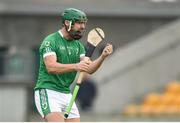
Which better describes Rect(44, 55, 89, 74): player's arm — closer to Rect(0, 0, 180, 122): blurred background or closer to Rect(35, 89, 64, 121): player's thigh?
Rect(35, 89, 64, 121): player's thigh

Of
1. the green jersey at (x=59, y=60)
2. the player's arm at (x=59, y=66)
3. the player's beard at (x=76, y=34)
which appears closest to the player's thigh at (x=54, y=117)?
the green jersey at (x=59, y=60)

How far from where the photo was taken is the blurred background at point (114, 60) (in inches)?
682

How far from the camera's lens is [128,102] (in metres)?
19.2

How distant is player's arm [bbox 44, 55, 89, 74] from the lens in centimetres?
798

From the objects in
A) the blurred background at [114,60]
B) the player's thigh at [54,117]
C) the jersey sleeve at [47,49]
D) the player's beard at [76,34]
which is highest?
the blurred background at [114,60]

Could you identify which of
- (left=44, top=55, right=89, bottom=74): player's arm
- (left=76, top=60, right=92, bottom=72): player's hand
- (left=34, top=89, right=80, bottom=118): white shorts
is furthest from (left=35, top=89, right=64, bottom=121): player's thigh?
(left=76, top=60, right=92, bottom=72): player's hand

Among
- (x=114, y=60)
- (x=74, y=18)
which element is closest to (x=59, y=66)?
(x=74, y=18)

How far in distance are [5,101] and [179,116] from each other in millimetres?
3678

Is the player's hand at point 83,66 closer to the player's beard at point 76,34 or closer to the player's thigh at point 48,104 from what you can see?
the player's beard at point 76,34

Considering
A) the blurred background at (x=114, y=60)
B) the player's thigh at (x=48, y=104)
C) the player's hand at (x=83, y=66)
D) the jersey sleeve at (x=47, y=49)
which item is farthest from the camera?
the blurred background at (x=114, y=60)

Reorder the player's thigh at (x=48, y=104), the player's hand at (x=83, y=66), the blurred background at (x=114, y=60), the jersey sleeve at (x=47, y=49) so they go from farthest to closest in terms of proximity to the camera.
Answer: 1. the blurred background at (x=114, y=60)
2. the player's thigh at (x=48, y=104)
3. the jersey sleeve at (x=47, y=49)
4. the player's hand at (x=83, y=66)

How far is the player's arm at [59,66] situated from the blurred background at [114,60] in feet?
28.4

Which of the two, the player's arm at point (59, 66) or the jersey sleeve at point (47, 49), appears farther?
the jersey sleeve at point (47, 49)

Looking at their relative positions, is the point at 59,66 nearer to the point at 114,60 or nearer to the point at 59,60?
the point at 59,60
